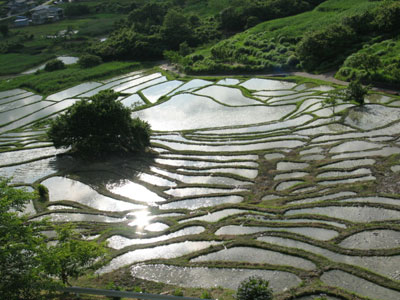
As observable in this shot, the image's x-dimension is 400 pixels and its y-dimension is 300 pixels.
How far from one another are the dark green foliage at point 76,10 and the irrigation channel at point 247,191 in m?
67.2

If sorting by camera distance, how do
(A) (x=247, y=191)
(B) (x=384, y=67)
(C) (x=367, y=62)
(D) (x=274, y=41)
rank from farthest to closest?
(D) (x=274, y=41) < (B) (x=384, y=67) < (C) (x=367, y=62) < (A) (x=247, y=191)

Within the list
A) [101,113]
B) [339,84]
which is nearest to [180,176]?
[101,113]

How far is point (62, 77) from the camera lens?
59.7 metres

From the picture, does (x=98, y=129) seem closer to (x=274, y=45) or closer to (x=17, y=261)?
(x=17, y=261)

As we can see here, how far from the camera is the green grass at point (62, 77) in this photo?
186 feet

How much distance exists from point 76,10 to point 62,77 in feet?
171

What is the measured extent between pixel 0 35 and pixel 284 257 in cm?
9211

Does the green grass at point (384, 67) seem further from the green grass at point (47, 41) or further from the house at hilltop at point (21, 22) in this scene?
the house at hilltop at point (21, 22)

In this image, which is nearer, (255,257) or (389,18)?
(255,257)

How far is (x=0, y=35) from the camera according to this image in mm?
91688

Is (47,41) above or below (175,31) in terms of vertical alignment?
below

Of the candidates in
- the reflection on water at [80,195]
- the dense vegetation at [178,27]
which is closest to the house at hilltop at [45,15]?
the dense vegetation at [178,27]

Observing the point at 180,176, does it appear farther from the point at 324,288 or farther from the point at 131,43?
the point at 131,43

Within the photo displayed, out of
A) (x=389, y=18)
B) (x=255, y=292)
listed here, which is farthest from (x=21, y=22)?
(x=255, y=292)
